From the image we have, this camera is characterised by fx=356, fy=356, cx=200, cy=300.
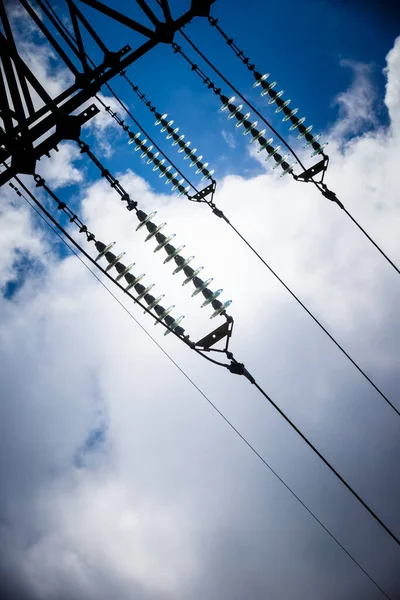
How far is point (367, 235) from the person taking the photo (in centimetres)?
909

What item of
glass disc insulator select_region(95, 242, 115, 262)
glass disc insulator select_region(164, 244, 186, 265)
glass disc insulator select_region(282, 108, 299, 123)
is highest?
glass disc insulator select_region(282, 108, 299, 123)

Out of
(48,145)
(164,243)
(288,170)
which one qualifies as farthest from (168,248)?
(288,170)

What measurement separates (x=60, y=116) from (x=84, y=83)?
3.04 feet

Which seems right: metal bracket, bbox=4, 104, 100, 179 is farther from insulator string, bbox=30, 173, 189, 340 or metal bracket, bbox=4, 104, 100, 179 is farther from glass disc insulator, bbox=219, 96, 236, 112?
glass disc insulator, bbox=219, 96, 236, 112

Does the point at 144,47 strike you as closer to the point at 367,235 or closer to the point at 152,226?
the point at 152,226

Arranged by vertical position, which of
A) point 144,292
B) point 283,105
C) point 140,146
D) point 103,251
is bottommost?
point 144,292

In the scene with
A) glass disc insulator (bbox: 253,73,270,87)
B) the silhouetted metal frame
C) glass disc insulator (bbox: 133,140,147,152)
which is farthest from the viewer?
glass disc insulator (bbox: 133,140,147,152)

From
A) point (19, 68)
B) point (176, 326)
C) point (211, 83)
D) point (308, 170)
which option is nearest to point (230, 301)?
point (176, 326)

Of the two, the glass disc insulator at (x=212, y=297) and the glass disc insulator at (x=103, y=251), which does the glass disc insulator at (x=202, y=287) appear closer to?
the glass disc insulator at (x=212, y=297)

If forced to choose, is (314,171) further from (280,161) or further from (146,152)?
(146,152)

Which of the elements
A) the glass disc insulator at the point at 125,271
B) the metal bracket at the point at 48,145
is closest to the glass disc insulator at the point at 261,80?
the metal bracket at the point at 48,145

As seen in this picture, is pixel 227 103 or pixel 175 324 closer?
pixel 175 324

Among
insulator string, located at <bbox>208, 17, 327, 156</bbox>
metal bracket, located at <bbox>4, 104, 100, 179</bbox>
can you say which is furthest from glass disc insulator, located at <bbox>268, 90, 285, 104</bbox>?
metal bracket, located at <bbox>4, 104, 100, 179</bbox>

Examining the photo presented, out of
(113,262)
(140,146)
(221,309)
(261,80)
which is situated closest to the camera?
(221,309)
